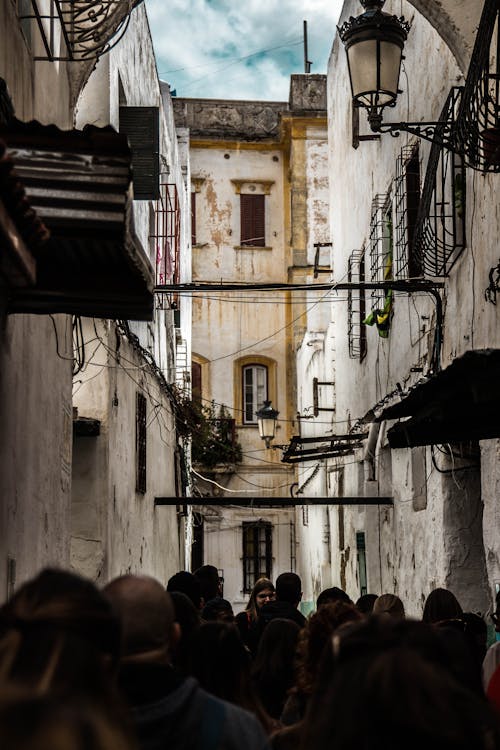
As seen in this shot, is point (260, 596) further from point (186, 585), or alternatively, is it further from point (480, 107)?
point (480, 107)

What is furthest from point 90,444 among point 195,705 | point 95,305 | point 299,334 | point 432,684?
point 299,334

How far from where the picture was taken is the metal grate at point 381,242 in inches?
643

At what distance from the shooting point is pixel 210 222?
3559cm

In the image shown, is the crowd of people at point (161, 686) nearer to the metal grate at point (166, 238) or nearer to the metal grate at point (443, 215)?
the metal grate at point (443, 215)

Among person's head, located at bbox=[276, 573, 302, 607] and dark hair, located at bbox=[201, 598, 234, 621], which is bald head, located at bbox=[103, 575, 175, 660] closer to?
dark hair, located at bbox=[201, 598, 234, 621]

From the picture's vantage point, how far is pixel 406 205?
1462cm

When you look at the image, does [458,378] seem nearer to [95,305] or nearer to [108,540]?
[95,305]

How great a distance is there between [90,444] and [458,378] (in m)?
6.60

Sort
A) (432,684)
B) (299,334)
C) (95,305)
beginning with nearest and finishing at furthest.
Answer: (432,684) → (95,305) → (299,334)

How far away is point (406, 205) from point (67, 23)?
710 cm

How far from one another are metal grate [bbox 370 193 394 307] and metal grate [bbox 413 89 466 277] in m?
3.61

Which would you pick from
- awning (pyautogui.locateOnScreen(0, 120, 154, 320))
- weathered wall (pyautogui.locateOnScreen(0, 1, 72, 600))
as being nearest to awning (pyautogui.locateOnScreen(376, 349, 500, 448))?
awning (pyautogui.locateOnScreen(0, 120, 154, 320))

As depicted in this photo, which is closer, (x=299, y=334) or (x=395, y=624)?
(x=395, y=624)

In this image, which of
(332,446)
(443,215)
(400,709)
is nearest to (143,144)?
(443,215)
